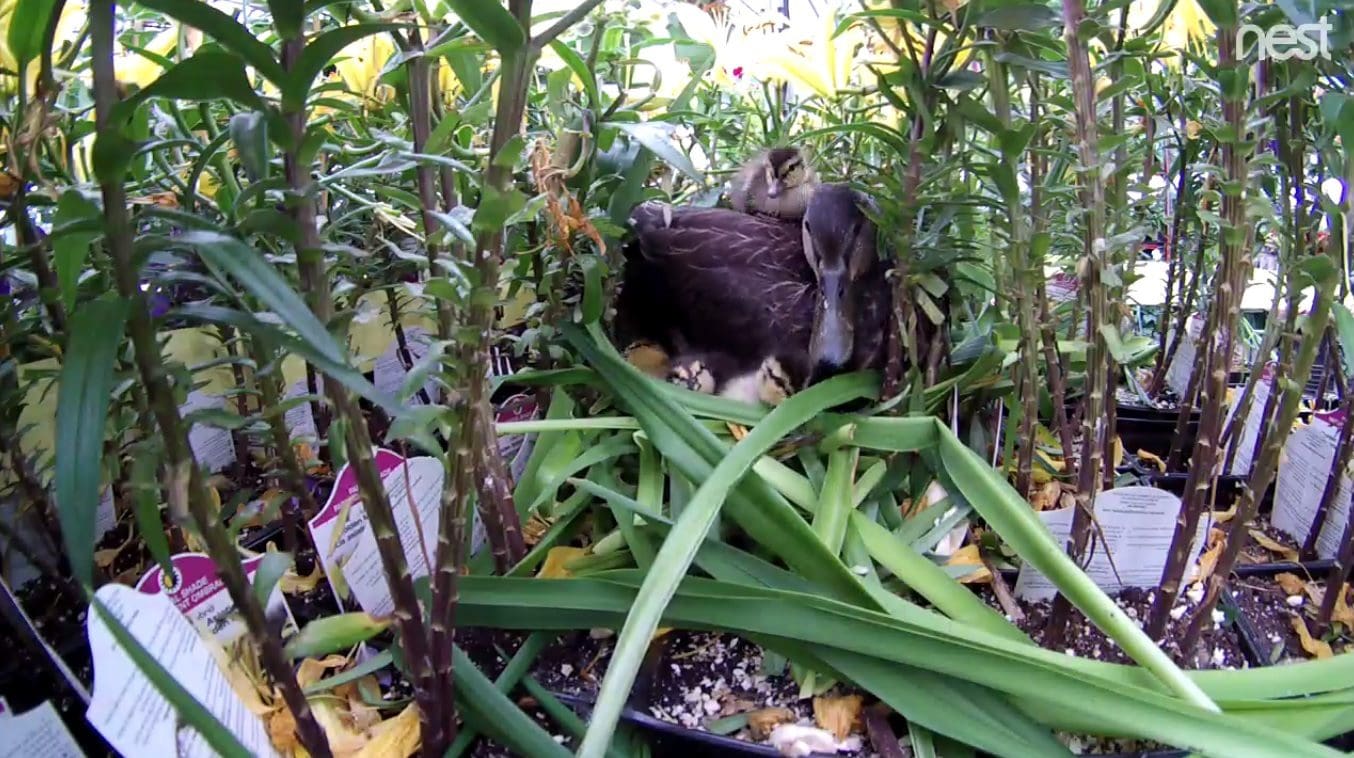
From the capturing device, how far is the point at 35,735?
0.40 m

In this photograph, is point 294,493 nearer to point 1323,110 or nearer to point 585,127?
point 585,127

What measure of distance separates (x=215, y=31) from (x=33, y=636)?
0.32m

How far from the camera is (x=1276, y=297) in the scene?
625 mm

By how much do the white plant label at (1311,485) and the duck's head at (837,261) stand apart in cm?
40

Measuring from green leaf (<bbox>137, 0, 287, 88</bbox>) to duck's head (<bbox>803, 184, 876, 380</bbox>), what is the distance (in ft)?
1.82

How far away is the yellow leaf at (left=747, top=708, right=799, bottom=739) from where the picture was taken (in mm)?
548

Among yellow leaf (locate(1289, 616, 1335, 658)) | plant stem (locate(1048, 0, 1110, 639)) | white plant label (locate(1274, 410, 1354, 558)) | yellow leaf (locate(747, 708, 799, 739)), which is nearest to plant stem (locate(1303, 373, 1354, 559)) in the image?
white plant label (locate(1274, 410, 1354, 558))

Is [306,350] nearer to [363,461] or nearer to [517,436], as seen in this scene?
[363,461]

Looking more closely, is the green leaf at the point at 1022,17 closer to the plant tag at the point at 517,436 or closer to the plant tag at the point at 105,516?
the plant tag at the point at 517,436

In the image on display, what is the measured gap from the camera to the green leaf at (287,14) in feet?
0.97

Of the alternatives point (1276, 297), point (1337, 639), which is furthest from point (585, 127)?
point (1337, 639)

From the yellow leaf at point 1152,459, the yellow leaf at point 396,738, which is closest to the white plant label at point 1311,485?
the yellow leaf at point 1152,459

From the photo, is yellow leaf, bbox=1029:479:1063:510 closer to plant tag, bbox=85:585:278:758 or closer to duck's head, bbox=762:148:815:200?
duck's head, bbox=762:148:815:200

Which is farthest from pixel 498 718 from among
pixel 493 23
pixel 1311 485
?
pixel 1311 485
